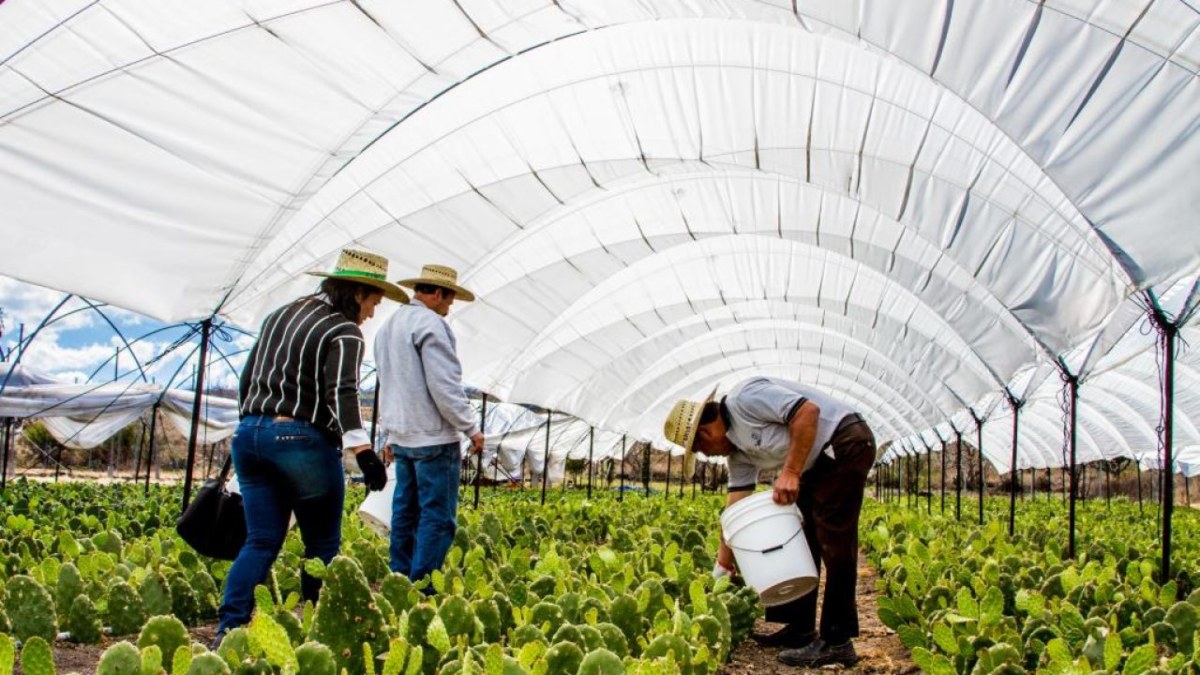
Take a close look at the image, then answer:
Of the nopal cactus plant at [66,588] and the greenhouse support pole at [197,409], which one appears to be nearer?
the nopal cactus plant at [66,588]

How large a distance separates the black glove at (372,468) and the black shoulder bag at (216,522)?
560 millimetres

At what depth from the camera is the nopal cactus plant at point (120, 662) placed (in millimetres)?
2453

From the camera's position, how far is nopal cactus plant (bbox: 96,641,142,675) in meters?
2.45

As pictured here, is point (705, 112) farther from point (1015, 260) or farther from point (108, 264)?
point (108, 264)

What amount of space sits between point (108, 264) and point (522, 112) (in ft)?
9.69

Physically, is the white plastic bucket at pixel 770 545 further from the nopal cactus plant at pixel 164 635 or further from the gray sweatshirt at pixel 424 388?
the nopal cactus plant at pixel 164 635

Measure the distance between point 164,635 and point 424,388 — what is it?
219 centimetres

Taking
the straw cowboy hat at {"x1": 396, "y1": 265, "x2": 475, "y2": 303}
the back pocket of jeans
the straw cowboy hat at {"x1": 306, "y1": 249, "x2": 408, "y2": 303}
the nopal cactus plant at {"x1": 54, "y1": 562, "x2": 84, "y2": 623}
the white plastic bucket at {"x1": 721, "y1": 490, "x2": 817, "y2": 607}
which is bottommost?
Result: the nopal cactus plant at {"x1": 54, "y1": 562, "x2": 84, "y2": 623}

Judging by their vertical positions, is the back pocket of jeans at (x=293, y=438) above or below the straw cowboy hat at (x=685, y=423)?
below

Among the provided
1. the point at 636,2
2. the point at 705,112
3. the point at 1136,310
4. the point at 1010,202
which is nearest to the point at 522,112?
the point at 705,112

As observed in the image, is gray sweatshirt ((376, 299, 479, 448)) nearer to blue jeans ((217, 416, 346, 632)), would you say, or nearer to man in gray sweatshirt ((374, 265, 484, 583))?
man in gray sweatshirt ((374, 265, 484, 583))

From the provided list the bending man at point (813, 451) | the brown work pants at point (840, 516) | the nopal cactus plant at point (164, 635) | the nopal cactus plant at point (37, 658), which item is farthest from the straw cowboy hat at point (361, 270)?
the brown work pants at point (840, 516)

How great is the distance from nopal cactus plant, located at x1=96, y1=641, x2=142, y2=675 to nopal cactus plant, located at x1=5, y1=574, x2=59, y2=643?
1.34 m

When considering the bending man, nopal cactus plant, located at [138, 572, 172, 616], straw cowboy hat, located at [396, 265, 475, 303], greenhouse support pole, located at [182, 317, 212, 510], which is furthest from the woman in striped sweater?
greenhouse support pole, located at [182, 317, 212, 510]
